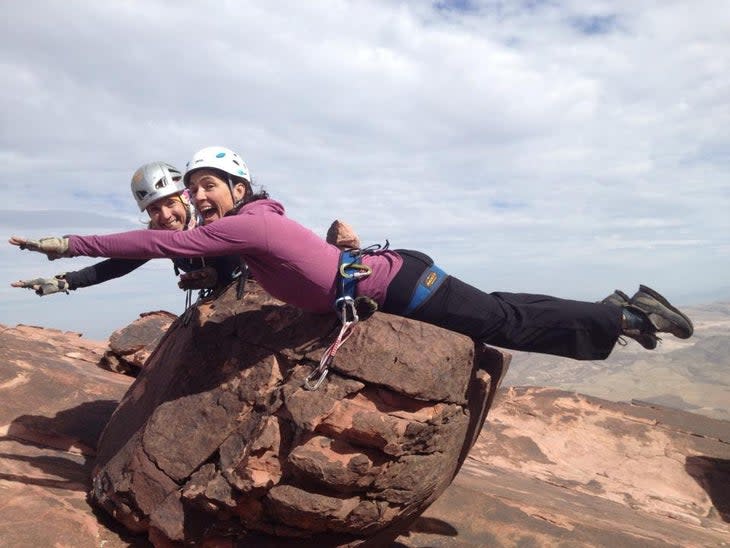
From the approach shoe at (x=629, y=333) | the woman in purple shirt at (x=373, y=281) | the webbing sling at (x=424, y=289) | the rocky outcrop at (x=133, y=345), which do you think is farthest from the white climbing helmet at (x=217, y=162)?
the rocky outcrop at (x=133, y=345)

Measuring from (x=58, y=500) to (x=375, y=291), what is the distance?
3.53 metres

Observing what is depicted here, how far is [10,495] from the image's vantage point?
480 centimetres

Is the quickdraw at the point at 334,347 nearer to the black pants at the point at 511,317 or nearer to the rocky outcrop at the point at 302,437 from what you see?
the rocky outcrop at the point at 302,437

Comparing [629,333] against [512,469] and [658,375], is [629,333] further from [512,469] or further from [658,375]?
[658,375]

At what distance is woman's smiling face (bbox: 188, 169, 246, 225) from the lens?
5207mm

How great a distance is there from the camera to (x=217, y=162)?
5.21 metres

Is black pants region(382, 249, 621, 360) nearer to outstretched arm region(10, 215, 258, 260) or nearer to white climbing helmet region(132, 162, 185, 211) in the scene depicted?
outstretched arm region(10, 215, 258, 260)

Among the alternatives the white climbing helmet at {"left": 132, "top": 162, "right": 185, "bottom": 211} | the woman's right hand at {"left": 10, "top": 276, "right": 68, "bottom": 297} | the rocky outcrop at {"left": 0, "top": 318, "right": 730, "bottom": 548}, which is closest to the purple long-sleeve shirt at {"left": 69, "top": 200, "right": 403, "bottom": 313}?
the woman's right hand at {"left": 10, "top": 276, "right": 68, "bottom": 297}

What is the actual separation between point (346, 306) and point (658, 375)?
10123 centimetres

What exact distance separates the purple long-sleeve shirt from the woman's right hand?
3.53 feet

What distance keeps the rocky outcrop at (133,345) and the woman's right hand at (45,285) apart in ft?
15.2

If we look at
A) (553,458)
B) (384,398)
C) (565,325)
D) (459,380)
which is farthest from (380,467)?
(553,458)

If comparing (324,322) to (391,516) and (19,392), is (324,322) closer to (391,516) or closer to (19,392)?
(391,516)

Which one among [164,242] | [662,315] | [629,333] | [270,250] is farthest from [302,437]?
[662,315]
